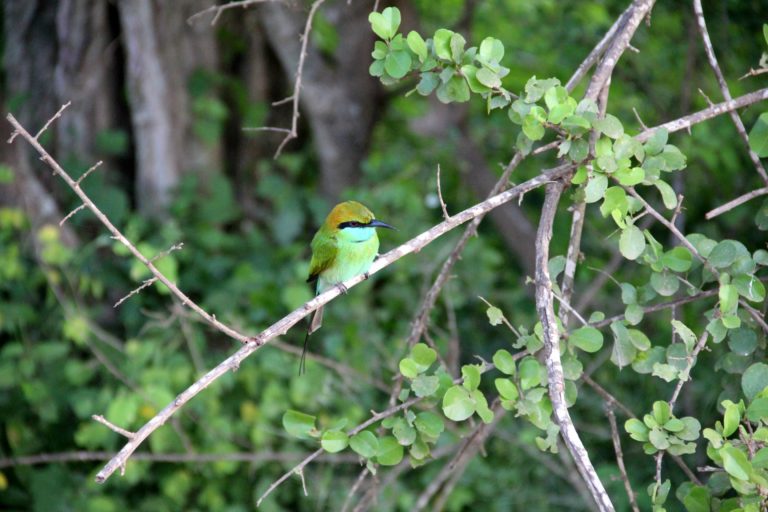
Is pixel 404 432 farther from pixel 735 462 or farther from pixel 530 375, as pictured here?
pixel 735 462

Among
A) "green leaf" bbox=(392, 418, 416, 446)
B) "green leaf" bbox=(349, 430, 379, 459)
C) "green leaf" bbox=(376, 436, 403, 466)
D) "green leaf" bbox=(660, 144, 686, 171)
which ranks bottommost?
"green leaf" bbox=(376, 436, 403, 466)

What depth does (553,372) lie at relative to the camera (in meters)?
1.91

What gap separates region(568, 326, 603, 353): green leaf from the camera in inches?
81.9

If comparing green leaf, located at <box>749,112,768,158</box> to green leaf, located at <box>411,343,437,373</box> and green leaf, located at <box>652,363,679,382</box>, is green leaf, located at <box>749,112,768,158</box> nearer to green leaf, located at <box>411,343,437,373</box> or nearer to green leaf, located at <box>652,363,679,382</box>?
green leaf, located at <box>652,363,679,382</box>

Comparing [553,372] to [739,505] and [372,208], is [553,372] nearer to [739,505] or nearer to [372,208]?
[739,505]

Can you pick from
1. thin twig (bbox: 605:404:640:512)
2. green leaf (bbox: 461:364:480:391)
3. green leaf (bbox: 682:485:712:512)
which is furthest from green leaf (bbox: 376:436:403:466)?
green leaf (bbox: 682:485:712:512)

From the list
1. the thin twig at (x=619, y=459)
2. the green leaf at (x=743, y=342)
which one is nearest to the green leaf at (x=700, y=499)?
the thin twig at (x=619, y=459)

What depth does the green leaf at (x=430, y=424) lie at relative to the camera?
2119 mm

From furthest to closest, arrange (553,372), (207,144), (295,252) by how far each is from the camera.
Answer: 1. (207,144)
2. (295,252)
3. (553,372)

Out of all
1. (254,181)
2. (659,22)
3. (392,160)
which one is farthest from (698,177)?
(254,181)

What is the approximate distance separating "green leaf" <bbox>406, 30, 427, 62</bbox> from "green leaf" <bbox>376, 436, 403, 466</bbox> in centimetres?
86

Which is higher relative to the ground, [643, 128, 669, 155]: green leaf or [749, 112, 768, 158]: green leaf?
[643, 128, 669, 155]: green leaf

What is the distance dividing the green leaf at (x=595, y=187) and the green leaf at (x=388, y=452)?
27.4 inches

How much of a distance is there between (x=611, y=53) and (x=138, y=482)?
3.44 meters
